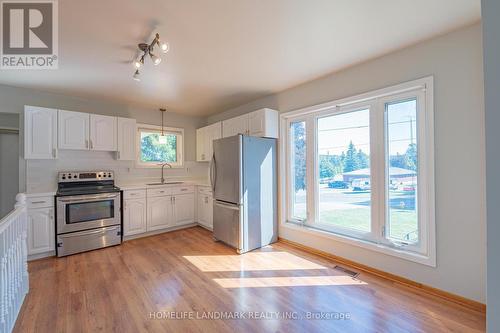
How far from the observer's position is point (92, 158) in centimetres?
397

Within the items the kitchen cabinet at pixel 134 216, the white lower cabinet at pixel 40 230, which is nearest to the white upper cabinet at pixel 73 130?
the white lower cabinet at pixel 40 230

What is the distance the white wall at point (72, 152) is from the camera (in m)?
3.38

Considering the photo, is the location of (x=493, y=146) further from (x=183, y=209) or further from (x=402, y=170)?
(x=183, y=209)

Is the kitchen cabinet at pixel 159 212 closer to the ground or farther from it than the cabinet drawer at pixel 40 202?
closer to the ground

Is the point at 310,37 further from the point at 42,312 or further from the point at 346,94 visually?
the point at 42,312

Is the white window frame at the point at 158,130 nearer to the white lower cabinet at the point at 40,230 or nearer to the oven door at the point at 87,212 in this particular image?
the oven door at the point at 87,212

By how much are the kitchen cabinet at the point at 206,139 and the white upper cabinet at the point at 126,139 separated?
137cm

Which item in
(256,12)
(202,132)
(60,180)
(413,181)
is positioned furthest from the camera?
(202,132)

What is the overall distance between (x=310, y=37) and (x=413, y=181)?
6.04 feet

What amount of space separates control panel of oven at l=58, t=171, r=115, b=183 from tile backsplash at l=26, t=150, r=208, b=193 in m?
0.14

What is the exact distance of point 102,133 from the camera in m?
3.86

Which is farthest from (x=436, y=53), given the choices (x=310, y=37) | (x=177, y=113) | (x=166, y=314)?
(x=177, y=113)

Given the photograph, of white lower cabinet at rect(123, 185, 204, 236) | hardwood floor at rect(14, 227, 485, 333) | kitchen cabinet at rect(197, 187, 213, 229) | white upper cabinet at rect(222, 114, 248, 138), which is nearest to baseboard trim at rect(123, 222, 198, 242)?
white lower cabinet at rect(123, 185, 204, 236)

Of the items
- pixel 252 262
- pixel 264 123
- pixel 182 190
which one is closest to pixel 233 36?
pixel 264 123
